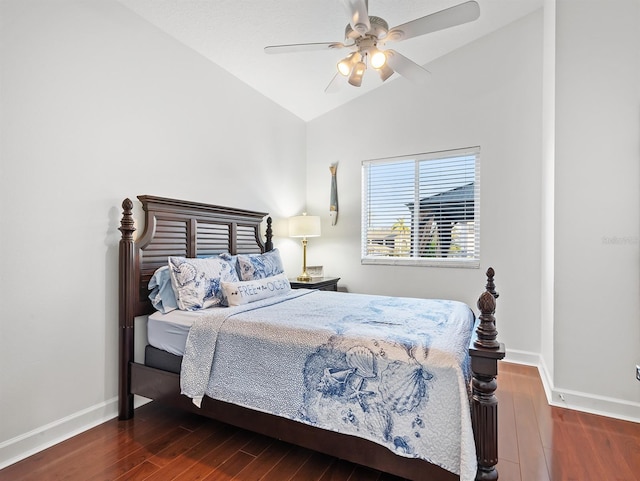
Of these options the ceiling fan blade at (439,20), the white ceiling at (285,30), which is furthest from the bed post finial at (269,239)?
the ceiling fan blade at (439,20)

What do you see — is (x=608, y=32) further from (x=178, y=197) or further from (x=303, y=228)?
(x=178, y=197)

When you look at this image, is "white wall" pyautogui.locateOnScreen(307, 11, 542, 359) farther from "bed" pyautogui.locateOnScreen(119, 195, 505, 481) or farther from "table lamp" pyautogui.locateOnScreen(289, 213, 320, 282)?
"bed" pyautogui.locateOnScreen(119, 195, 505, 481)

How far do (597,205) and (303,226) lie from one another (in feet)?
8.95

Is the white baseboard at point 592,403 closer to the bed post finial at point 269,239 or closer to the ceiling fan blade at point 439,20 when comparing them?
the ceiling fan blade at point 439,20

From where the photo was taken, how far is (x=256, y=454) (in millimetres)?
1959

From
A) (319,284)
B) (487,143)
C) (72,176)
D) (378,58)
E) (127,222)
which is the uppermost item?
(378,58)

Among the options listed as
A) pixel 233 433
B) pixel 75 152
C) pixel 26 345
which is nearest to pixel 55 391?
pixel 26 345

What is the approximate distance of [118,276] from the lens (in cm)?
242

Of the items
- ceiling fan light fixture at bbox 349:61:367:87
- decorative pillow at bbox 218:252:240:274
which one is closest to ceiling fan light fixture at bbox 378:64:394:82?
ceiling fan light fixture at bbox 349:61:367:87

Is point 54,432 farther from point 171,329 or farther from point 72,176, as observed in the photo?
point 72,176

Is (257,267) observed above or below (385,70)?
below

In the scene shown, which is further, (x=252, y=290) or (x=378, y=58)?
(x=252, y=290)

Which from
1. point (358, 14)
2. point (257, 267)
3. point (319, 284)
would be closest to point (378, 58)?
point (358, 14)

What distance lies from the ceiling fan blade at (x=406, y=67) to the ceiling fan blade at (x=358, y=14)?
1.05 feet
